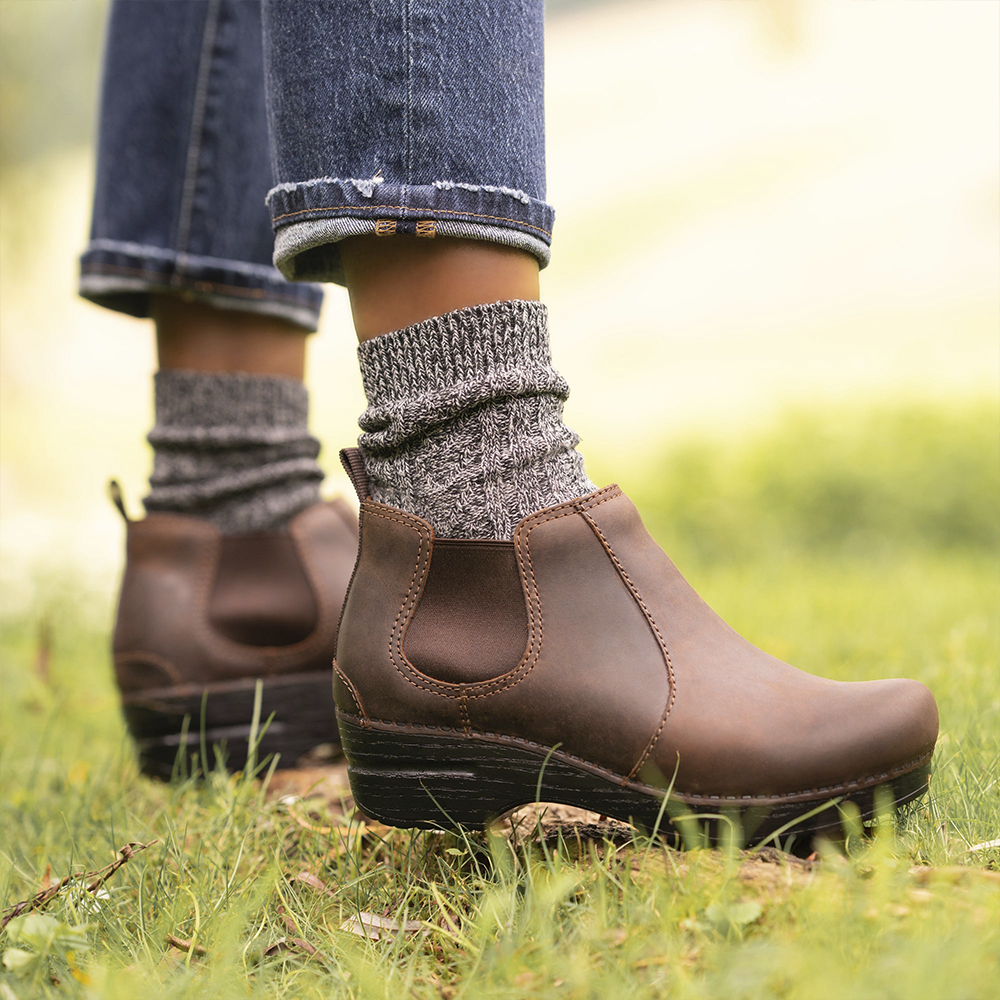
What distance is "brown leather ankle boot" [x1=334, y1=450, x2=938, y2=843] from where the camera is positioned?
3.13 feet

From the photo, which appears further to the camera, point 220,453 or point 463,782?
point 220,453

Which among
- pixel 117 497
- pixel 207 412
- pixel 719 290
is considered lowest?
pixel 117 497

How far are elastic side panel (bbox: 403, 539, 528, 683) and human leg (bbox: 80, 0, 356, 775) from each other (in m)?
0.55

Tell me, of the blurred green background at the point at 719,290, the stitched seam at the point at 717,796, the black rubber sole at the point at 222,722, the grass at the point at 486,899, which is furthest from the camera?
the blurred green background at the point at 719,290

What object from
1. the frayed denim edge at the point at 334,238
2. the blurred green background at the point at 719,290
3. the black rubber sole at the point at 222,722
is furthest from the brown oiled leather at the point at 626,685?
the blurred green background at the point at 719,290

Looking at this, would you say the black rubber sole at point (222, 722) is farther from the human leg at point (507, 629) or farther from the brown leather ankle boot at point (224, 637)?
the human leg at point (507, 629)

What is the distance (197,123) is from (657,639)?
1174 mm

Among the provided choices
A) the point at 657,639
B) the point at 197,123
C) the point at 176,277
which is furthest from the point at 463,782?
the point at 197,123

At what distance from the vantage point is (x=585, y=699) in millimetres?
981

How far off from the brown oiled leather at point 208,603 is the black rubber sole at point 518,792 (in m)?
0.49

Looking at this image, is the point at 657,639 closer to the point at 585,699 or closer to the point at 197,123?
the point at 585,699

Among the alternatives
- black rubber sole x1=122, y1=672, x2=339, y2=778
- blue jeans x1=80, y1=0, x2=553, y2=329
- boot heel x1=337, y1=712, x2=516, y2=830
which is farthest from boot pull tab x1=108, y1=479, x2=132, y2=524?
boot heel x1=337, y1=712, x2=516, y2=830

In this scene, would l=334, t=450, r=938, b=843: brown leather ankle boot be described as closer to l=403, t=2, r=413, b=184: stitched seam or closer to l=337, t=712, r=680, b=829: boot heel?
l=337, t=712, r=680, b=829: boot heel

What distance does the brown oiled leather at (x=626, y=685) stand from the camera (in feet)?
3.12
